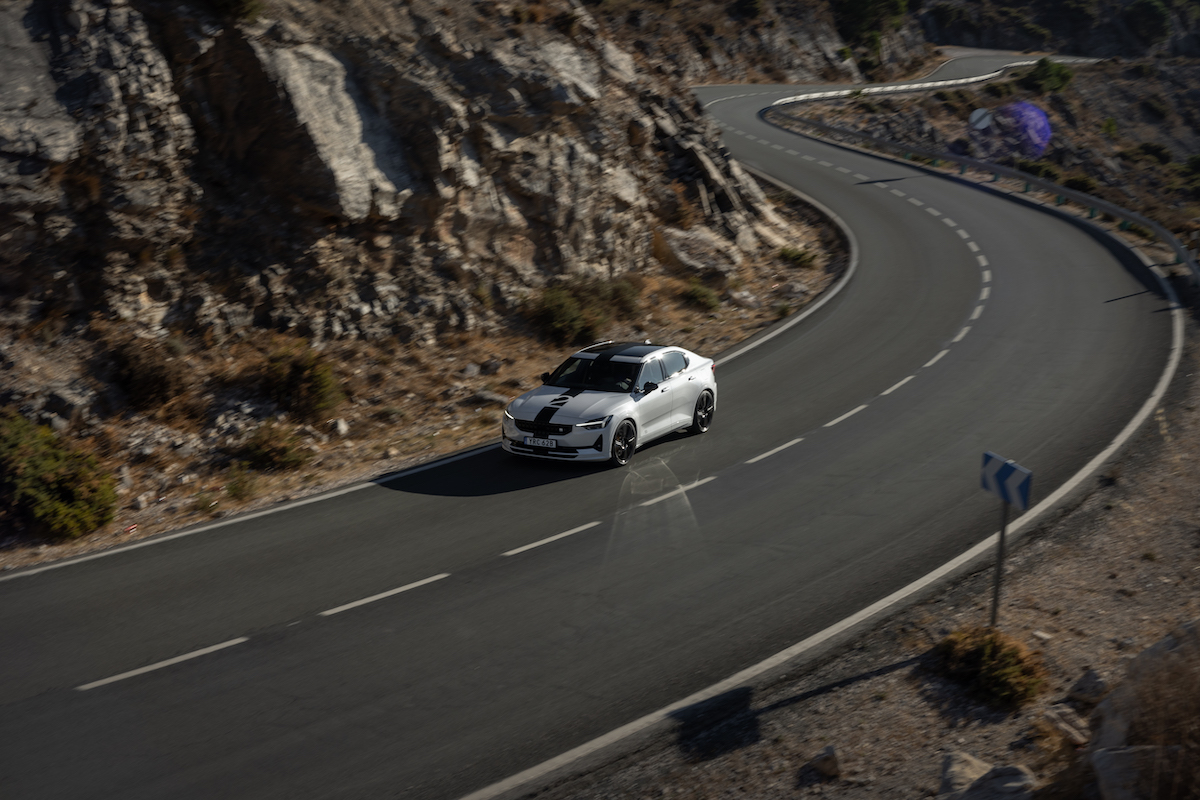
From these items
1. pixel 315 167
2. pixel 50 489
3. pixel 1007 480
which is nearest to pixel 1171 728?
pixel 1007 480

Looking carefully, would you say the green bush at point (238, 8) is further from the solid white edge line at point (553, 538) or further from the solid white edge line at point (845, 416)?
the solid white edge line at point (845, 416)

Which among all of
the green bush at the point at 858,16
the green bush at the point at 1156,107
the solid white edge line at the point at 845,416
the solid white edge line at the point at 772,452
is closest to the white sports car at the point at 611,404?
the solid white edge line at the point at 772,452

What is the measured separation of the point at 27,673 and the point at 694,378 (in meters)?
9.87

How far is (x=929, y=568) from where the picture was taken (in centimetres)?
992

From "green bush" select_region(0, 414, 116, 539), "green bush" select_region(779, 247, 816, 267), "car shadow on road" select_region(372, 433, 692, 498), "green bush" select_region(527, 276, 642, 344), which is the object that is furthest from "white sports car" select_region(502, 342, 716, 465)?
"green bush" select_region(779, 247, 816, 267)

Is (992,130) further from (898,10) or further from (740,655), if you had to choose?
(740,655)

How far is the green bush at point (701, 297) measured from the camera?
22766 millimetres

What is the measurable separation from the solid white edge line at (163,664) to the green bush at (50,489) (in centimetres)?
472

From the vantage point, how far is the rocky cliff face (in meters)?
15.7

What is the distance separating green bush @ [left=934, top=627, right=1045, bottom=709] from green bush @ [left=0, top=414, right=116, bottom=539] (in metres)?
10.8

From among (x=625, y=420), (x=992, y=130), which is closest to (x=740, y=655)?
(x=625, y=420)

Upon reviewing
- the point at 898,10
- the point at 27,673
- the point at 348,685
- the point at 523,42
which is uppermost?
the point at 898,10

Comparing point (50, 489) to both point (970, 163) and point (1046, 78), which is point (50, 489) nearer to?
point (970, 163)

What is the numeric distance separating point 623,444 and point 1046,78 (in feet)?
220
